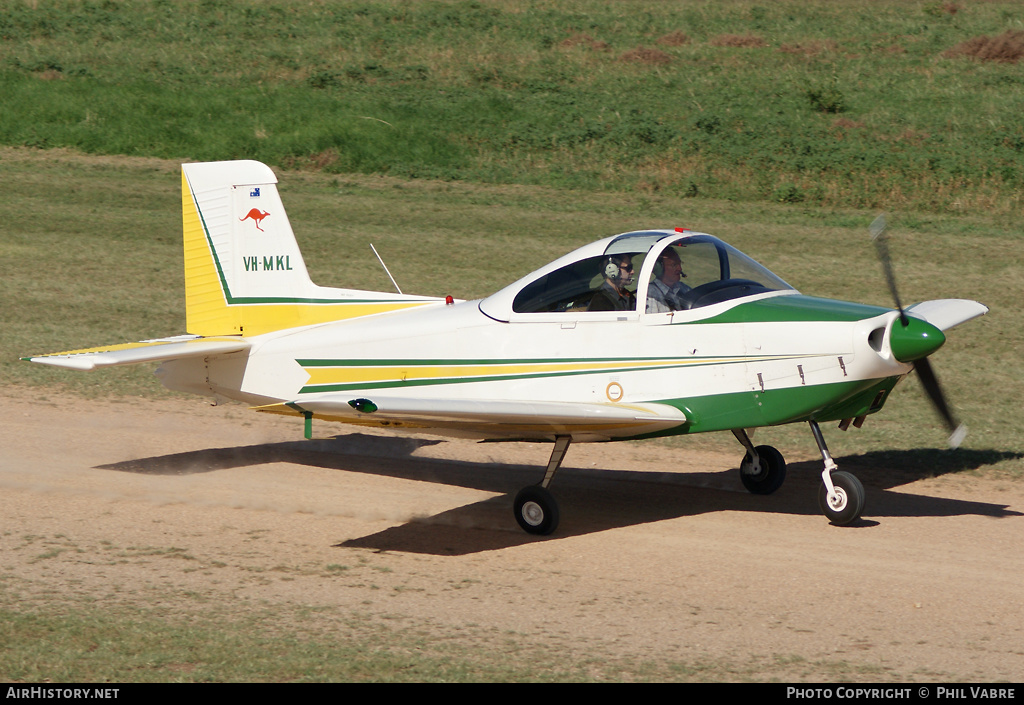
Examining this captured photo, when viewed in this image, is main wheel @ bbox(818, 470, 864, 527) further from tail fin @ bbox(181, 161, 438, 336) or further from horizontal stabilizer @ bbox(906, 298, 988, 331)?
tail fin @ bbox(181, 161, 438, 336)

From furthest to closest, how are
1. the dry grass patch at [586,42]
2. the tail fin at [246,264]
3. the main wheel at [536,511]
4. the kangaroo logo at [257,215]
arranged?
1. the dry grass patch at [586,42]
2. the kangaroo logo at [257,215]
3. the tail fin at [246,264]
4. the main wheel at [536,511]

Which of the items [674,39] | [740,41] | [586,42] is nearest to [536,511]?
[586,42]

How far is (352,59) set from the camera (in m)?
33.7

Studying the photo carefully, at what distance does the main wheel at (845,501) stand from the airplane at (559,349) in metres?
0.01

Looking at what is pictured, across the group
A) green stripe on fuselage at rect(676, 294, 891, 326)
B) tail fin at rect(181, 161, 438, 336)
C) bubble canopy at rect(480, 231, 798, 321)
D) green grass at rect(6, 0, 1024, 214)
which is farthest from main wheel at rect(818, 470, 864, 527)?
green grass at rect(6, 0, 1024, 214)

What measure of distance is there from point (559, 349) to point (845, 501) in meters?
2.54

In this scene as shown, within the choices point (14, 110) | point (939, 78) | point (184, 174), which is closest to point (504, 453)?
point (184, 174)

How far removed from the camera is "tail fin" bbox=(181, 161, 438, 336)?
33.6 ft

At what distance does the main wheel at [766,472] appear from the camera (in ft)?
31.9

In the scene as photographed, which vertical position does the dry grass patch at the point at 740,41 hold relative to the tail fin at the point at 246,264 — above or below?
above

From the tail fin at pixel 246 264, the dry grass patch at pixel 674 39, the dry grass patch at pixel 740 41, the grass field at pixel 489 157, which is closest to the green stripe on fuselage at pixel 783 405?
the grass field at pixel 489 157

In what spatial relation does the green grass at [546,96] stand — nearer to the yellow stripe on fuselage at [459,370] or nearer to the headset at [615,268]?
the headset at [615,268]

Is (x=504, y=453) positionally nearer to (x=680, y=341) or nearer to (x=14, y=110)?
(x=680, y=341)

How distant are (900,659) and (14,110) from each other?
27584 millimetres
